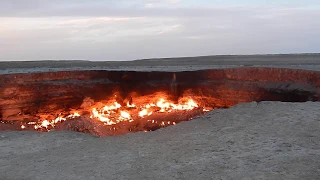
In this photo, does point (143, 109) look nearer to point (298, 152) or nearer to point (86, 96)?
point (86, 96)

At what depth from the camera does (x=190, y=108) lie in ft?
43.4

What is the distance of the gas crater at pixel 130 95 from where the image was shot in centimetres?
1139

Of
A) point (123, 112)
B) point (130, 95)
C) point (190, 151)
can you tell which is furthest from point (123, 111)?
point (190, 151)

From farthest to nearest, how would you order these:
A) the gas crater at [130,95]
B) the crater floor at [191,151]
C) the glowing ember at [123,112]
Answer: the glowing ember at [123,112] < the gas crater at [130,95] < the crater floor at [191,151]

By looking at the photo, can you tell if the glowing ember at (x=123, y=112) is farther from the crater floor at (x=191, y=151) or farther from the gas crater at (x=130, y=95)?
the crater floor at (x=191, y=151)

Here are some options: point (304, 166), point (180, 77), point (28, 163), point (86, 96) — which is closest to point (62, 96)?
point (86, 96)

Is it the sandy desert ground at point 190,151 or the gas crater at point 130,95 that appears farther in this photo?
the gas crater at point 130,95

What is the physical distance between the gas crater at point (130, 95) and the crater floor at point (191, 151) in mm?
4223

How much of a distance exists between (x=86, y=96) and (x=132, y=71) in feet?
6.16

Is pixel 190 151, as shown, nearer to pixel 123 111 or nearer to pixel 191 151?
pixel 191 151

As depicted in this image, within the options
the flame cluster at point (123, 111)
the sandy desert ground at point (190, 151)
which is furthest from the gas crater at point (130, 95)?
the sandy desert ground at point (190, 151)

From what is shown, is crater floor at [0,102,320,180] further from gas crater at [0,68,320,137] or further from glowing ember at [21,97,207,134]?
glowing ember at [21,97,207,134]

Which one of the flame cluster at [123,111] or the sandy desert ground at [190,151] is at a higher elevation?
the sandy desert ground at [190,151]

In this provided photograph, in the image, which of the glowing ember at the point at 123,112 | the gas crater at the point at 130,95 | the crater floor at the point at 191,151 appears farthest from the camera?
the glowing ember at the point at 123,112
